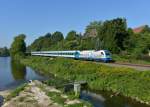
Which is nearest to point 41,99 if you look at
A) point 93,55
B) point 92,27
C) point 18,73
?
point 93,55

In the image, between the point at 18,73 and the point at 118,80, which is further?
the point at 18,73

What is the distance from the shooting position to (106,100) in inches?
1252

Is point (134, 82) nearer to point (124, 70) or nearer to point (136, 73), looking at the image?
point (136, 73)

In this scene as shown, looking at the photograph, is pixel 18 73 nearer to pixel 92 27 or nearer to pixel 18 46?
pixel 92 27

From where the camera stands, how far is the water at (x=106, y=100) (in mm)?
29475

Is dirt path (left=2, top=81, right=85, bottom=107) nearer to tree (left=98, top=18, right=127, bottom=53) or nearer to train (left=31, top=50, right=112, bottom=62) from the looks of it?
train (left=31, top=50, right=112, bottom=62)

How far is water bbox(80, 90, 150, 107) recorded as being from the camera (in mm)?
29475

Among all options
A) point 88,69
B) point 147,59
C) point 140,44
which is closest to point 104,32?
point 140,44

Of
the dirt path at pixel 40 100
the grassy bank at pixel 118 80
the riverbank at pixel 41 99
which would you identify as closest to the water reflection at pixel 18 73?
the grassy bank at pixel 118 80

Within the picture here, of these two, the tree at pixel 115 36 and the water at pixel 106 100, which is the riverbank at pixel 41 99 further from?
the tree at pixel 115 36

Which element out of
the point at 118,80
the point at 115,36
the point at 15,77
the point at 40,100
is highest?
the point at 115,36

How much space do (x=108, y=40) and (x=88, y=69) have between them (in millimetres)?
34843

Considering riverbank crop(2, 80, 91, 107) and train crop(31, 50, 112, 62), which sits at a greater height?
train crop(31, 50, 112, 62)

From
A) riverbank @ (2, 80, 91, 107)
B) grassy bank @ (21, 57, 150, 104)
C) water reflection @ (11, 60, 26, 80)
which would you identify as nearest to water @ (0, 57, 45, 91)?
water reflection @ (11, 60, 26, 80)
